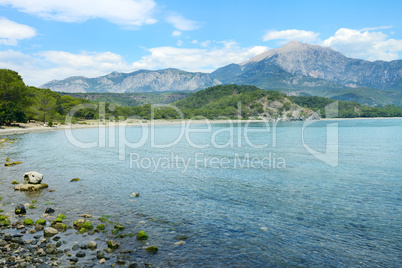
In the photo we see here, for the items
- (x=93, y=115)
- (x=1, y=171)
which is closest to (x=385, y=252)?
(x=1, y=171)

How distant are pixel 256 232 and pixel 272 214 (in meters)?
3.32

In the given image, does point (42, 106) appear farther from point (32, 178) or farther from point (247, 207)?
point (247, 207)

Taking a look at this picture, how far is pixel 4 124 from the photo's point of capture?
305 ft

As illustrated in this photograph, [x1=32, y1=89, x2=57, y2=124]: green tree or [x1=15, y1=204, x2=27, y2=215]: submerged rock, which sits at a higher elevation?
[x1=32, y1=89, x2=57, y2=124]: green tree

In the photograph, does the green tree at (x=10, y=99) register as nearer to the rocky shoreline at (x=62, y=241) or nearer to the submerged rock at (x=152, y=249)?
the rocky shoreline at (x=62, y=241)

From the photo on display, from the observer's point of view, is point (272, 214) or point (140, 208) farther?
point (140, 208)

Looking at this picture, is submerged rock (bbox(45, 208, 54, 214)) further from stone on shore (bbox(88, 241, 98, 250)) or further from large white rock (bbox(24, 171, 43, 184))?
large white rock (bbox(24, 171, 43, 184))

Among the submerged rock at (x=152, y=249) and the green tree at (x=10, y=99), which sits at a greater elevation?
the green tree at (x=10, y=99)

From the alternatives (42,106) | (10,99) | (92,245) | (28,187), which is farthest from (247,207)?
(42,106)

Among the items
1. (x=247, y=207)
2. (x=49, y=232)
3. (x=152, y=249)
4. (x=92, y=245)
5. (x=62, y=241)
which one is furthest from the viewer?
(x=247, y=207)

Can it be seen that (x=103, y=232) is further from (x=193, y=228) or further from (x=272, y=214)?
(x=272, y=214)

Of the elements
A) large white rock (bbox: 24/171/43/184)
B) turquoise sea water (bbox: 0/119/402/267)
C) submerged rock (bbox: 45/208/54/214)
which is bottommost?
turquoise sea water (bbox: 0/119/402/267)

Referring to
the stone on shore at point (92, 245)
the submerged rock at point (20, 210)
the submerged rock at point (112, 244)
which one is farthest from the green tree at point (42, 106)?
the submerged rock at point (112, 244)

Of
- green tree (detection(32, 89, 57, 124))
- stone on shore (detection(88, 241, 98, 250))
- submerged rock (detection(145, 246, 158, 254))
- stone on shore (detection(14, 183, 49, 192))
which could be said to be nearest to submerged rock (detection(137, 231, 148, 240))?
submerged rock (detection(145, 246, 158, 254))
